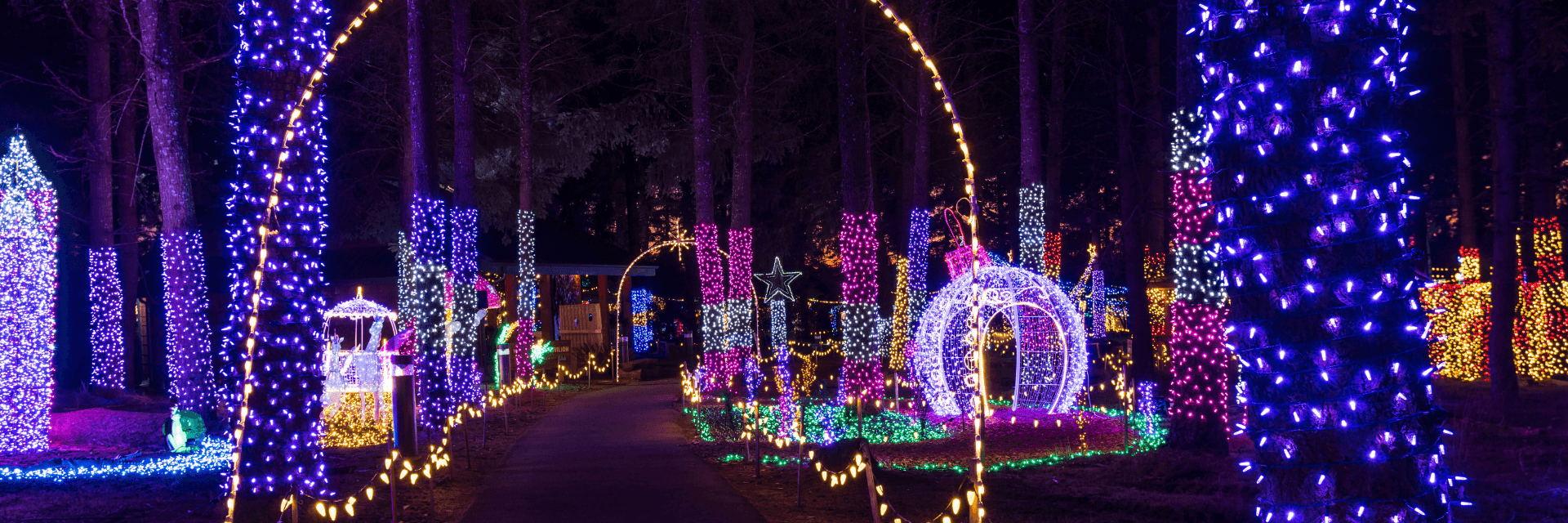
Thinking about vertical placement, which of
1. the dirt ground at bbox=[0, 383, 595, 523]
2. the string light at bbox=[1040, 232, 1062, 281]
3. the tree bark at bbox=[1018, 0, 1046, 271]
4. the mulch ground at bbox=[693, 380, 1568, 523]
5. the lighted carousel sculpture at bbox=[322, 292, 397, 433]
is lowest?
the mulch ground at bbox=[693, 380, 1568, 523]

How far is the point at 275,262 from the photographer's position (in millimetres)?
8258

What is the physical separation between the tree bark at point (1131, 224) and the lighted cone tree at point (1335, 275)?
1369 centimetres

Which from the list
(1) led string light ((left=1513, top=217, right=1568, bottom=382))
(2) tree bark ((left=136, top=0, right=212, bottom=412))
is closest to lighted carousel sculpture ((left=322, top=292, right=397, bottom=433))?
(2) tree bark ((left=136, top=0, right=212, bottom=412))

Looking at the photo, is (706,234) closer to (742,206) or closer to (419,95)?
(742,206)

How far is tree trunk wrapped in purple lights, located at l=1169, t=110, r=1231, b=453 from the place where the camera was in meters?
11.7

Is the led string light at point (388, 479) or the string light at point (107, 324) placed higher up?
the string light at point (107, 324)

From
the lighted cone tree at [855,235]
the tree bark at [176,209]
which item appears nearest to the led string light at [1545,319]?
the lighted cone tree at [855,235]

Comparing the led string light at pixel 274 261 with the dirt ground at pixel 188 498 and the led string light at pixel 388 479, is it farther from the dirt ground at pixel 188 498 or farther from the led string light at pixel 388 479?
the dirt ground at pixel 188 498

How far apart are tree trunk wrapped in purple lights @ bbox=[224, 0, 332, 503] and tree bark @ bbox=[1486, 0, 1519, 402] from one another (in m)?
16.9

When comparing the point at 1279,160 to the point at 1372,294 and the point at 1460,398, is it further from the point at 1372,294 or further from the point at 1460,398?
the point at 1460,398

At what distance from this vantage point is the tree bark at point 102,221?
16.8 metres

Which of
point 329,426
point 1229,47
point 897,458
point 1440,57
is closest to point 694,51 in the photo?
point 329,426

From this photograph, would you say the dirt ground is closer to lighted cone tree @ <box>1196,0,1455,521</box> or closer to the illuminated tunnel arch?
the illuminated tunnel arch

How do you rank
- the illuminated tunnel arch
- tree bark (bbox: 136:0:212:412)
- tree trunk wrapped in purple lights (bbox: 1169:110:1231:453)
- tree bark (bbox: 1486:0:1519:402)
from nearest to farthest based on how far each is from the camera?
the illuminated tunnel arch < tree trunk wrapped in purple lights (bbox: 1169:110:1231:453) < tree bark (bbox: 136:0:212:412) < tree bark (bbox: 1486:0:1519:402)
